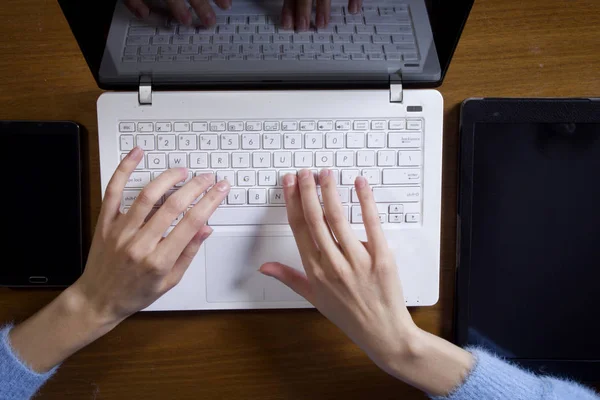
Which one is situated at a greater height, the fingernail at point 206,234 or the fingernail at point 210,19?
the fingernail at point 210,19

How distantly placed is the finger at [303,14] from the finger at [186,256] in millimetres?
285

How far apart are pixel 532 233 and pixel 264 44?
1.47 feet

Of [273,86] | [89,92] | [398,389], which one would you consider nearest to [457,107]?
[273,86]

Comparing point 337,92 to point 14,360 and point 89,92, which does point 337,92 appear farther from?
point 14,360

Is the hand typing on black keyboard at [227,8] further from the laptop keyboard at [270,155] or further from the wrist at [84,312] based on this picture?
the wrist at [84,312]

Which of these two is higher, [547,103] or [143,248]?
[547,103]

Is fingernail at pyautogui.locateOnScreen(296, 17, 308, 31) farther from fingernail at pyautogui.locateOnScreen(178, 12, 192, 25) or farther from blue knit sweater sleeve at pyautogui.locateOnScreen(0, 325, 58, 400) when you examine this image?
blue knit sweater sleeve at pyautogui.locateOnScreen(0, 325, 58, 400)

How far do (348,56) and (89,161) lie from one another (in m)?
0.39

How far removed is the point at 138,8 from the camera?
642mm

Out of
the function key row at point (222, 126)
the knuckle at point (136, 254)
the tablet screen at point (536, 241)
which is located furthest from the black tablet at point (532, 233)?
the knuckle at point (136, 254)

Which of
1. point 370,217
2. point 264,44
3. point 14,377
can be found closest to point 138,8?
point 264,44

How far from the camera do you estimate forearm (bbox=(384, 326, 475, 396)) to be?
25.6 inches

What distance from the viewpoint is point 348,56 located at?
0.69m

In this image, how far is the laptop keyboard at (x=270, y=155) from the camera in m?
0.70
